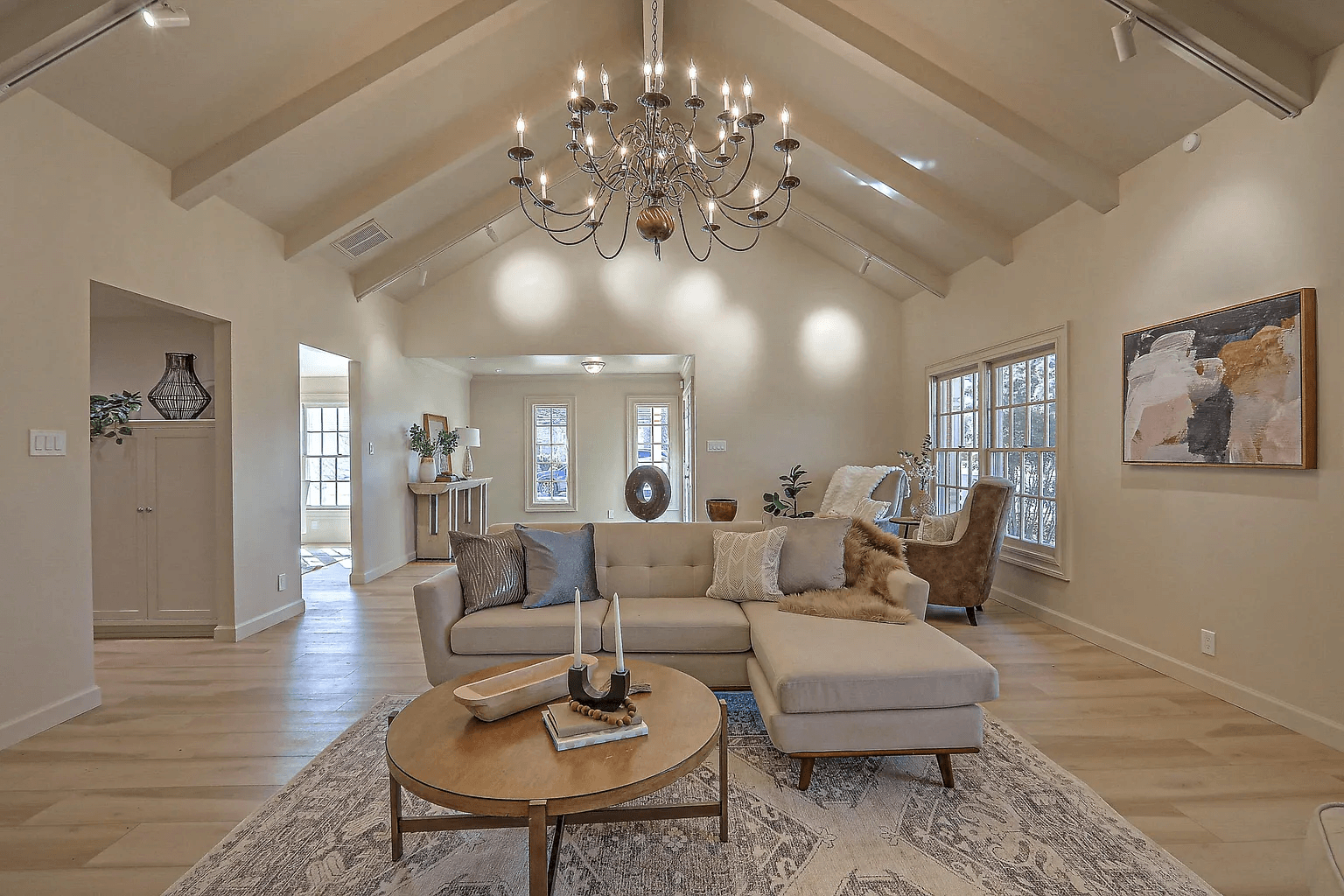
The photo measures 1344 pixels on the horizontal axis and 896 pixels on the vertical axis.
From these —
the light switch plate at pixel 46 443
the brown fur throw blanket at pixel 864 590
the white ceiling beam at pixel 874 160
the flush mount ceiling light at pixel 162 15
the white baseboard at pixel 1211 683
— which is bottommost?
the white baseboard at pixel 1211 683

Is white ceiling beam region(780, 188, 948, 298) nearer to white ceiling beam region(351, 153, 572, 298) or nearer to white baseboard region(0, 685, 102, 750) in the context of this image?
white ceiling beam region(351, 153, 572, 298)

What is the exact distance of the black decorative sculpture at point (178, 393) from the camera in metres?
4.50

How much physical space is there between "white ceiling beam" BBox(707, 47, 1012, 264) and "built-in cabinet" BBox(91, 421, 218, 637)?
174 inches

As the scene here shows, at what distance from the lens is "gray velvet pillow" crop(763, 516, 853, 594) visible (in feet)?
11.1

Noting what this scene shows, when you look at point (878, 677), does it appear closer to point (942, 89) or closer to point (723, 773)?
point (723, 773)

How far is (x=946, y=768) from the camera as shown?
2367 millimetres

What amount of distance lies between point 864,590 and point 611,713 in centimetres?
179

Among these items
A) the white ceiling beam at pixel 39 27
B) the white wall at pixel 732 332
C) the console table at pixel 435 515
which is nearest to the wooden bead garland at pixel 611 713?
the white ceiling beam at pixel 39 27

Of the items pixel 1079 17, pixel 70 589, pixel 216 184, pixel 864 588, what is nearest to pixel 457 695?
pixel 864 588

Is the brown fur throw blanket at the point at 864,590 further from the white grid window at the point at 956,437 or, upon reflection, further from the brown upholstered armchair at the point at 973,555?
the white grid window at the point at 956,437

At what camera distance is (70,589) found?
3.17 meters

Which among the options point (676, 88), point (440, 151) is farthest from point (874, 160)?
point (440, 151)

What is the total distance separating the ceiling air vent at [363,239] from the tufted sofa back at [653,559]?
3.28 m

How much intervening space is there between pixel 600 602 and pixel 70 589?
243cm
